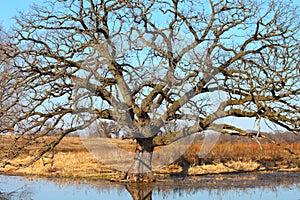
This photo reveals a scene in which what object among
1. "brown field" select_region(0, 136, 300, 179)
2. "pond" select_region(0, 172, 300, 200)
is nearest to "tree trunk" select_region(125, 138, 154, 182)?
"pond" select_region(0, 172, 300, 200)

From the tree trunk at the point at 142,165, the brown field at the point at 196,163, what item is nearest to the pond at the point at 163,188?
the tree trunk at the point at 142,165

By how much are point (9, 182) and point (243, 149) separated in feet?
35.3

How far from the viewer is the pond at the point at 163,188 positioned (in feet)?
38.4

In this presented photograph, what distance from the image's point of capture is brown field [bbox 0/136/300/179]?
54.9ft

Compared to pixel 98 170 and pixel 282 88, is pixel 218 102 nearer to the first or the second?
pixel 282 88

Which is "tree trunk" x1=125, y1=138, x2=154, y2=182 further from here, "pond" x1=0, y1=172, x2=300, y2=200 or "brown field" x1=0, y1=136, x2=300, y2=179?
"brown field" x1=0, y1=136, x2=300, y2=179

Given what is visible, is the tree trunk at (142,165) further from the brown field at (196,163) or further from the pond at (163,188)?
the brown field at (196,163)

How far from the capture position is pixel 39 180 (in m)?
15.2

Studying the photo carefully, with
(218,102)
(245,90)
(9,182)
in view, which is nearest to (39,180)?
(9,182)

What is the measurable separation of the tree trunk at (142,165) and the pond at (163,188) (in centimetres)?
46

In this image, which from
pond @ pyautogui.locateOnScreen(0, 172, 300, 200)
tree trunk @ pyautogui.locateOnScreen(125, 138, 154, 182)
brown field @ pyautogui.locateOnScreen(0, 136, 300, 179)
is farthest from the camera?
brown field @ pyautogui.locateOnScreen(0, 136, 300, 179)

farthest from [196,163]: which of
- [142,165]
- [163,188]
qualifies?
[163,188]

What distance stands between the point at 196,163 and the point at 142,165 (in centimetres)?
472

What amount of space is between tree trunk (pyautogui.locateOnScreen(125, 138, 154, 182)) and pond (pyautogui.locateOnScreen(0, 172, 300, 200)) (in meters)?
0.46
